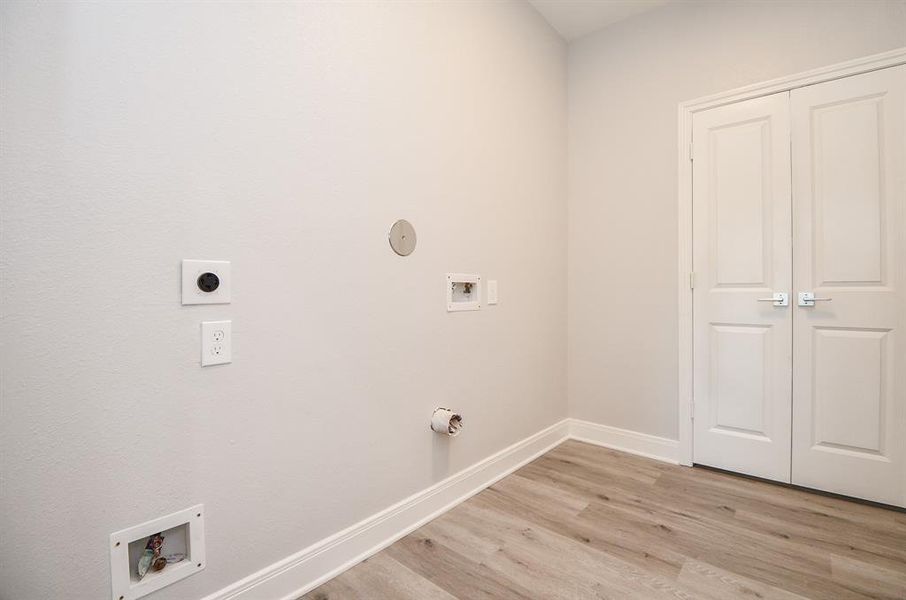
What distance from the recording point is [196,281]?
1.18 metres

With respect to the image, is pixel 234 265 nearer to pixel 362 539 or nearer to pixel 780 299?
pixel 362 539

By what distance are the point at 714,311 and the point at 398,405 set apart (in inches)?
79.1

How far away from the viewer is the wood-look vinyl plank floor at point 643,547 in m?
1.45

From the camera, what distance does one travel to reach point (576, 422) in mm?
3004

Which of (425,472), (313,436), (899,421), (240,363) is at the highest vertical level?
(240,363)

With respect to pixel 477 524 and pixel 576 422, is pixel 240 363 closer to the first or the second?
pixel 477 524

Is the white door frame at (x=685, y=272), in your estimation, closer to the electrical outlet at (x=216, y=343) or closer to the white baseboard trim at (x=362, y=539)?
the white baseboard trim at (x=362, y=539)

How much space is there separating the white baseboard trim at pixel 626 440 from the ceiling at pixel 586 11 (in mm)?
2843

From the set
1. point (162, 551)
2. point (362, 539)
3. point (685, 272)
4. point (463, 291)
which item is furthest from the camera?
point (685, 272)

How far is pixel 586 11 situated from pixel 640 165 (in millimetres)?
1097

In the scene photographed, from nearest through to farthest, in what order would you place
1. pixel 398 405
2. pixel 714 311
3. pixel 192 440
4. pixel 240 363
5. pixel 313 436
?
1. pixel 192 440
2. pixel 240 363
3. pixel 313 436
4. pixel 398 405
5. pixel 714 311

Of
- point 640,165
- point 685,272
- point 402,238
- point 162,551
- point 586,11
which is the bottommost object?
point 162,551

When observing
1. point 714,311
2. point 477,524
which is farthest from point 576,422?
point 477,524

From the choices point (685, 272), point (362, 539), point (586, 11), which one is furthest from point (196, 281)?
point (586, 11)
